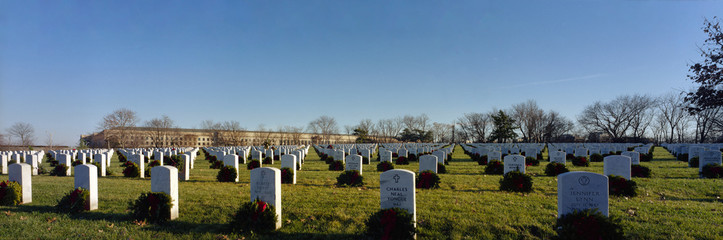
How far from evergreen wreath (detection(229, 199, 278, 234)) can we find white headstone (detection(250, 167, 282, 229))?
0.64ft

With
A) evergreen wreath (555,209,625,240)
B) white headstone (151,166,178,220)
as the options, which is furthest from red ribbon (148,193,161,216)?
evergreen wreath (555,209,625,240)

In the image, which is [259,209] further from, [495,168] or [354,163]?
[495,168]

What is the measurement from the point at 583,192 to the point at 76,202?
10.00m

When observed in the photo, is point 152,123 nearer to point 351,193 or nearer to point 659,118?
point 351,193

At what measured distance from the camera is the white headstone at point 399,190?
18.7 ft

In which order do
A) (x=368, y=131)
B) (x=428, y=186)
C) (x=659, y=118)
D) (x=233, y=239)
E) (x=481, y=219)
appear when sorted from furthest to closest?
(x=368, y=131) < (x=659, y=118) < (x=428, y=186) < (x=481, y=219) < (x=233, y=239)

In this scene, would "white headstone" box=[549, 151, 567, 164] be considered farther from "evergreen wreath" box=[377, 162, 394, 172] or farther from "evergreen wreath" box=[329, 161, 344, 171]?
"evergreen wreath" box=[329, 161, 344, 171]

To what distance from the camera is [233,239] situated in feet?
18.2

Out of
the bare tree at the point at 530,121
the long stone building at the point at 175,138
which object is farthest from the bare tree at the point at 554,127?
the long stone building at the point at 175,138

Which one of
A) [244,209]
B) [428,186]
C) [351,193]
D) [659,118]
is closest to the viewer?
[244,209]

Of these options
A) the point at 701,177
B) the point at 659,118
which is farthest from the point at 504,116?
the point at 701,177

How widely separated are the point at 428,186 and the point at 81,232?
849cm

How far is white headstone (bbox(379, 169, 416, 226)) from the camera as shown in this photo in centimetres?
571

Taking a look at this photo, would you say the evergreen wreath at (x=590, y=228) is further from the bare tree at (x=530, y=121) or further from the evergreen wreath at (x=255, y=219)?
the bare tree at (x=530, y=121)
